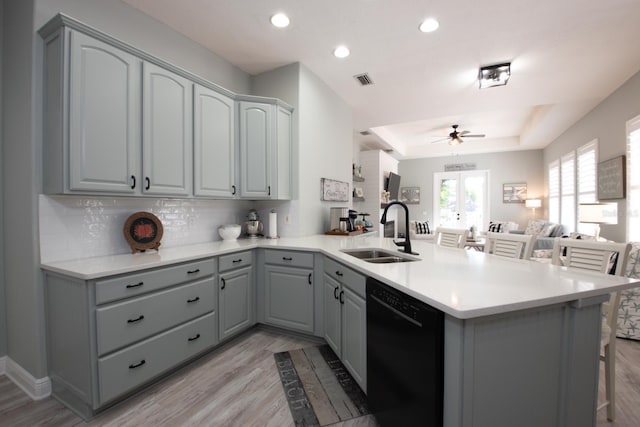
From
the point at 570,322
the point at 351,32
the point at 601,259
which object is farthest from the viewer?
the point at 351,32

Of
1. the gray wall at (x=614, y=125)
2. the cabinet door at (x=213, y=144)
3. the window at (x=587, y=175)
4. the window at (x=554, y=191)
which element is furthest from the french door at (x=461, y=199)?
the cabinet door at (x=213, y=144)

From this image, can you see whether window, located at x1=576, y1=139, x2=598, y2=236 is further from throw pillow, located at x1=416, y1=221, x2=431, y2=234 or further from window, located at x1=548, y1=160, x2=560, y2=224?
throw pillow, located at x1=416, y1=221, x2=431, y2=234

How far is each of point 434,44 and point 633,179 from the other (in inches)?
123

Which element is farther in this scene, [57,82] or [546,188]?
[546,188]

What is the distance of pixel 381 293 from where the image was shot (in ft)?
4.82

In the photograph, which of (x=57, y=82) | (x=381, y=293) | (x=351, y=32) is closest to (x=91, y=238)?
(x=57, y=82)

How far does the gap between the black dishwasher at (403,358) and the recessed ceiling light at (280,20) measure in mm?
2290

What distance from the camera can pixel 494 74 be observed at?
329 centimetres

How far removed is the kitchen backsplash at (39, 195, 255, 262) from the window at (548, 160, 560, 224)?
7.37 meters

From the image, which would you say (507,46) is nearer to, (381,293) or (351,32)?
(351,32)

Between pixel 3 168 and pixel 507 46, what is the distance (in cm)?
435

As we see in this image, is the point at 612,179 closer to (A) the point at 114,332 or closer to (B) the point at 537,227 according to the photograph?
(B) the point at 537,227

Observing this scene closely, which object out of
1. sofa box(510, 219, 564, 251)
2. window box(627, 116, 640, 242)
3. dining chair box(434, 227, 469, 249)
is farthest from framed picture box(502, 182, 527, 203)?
dining chair box(434, 227, 469, 249)

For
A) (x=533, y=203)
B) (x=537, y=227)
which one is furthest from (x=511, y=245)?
(x=533, y=203)
